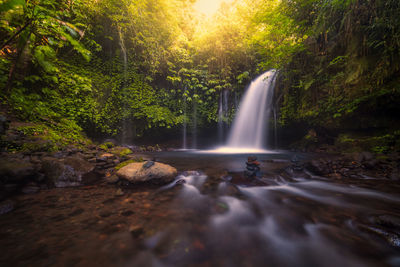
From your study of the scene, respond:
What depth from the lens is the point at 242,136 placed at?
35.4 feet

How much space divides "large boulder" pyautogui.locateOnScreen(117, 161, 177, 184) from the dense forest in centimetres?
283

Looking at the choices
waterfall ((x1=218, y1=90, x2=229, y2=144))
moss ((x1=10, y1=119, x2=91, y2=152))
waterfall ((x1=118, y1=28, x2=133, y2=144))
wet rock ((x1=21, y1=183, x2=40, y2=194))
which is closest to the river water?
wet rock ((x1=21, y1=183, x2=40, y2=194))

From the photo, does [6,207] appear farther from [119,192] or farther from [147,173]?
[147,173]

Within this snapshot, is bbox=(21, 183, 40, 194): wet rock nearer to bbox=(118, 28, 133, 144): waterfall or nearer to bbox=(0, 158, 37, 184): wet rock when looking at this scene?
bbox=(0, 158, 37, 184): wet rock

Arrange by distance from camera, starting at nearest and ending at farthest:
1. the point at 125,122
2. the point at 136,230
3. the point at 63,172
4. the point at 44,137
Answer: the point at 136,230 < the point at 63,172 < the point at 44,137 < the point at 125,122

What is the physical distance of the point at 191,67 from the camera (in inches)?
421

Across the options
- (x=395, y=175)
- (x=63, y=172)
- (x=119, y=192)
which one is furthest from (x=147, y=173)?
(x=395, y=175)

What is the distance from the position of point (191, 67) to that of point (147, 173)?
9.77 m

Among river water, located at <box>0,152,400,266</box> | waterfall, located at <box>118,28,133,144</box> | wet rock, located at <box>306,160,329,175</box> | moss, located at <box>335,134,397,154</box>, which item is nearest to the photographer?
river water, located at <box>0,152,400,266</box>

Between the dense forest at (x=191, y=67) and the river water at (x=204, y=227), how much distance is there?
9.56 feet

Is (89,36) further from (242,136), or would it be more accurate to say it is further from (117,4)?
(242,136)

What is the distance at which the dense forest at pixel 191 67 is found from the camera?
4418mm

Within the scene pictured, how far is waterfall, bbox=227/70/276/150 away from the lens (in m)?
9.45

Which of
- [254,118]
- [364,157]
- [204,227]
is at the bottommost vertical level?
[204,227]
